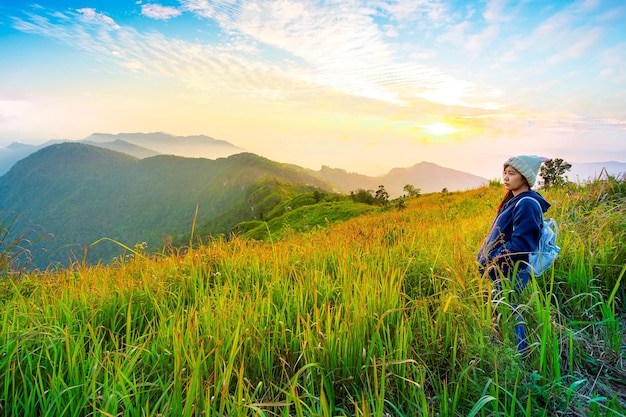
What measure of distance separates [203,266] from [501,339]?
3.54 metres

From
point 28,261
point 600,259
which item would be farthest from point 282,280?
point 600,259

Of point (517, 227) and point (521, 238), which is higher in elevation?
point (517, 227)

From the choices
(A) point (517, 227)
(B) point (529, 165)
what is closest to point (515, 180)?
(B) point (529, 165)

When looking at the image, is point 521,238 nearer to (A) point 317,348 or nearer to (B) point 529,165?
(B) point 529,165

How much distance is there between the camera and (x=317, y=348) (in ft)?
8.95

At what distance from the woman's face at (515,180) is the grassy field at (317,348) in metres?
1.13

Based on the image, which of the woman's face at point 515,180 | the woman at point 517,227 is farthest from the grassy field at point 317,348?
the woman's face at point 515,180

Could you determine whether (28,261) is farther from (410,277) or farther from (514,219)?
(514,219)

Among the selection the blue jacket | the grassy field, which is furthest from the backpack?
the grassy field

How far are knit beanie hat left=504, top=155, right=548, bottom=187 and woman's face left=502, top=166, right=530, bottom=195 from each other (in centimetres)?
7

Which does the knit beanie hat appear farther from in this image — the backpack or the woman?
the backpack

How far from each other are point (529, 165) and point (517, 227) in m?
0.79

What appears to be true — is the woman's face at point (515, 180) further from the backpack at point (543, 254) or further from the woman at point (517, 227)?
the backpack at point (543, 254)

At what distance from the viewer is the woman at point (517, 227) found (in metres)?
3.90
